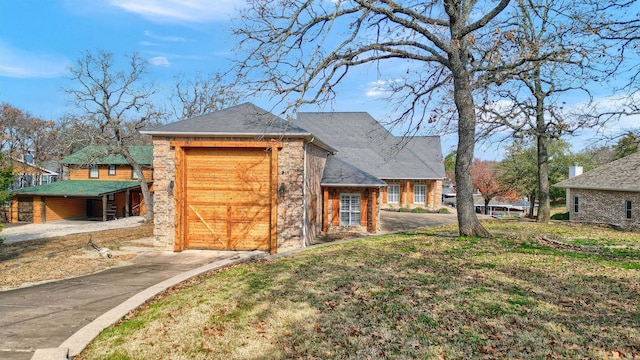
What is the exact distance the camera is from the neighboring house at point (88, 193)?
27.2 metres

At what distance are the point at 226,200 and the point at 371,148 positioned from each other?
897 inches

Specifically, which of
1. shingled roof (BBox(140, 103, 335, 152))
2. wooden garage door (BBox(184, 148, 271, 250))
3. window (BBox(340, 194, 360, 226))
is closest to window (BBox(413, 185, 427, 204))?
window (BBox(340, 194, 360, 226))

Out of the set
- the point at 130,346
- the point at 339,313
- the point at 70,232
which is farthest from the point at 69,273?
the point at 70,232

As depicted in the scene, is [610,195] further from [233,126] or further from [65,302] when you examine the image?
[65,302]

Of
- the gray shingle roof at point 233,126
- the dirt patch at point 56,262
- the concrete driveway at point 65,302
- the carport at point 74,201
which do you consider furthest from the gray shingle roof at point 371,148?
the concrete driveway at point 65,302

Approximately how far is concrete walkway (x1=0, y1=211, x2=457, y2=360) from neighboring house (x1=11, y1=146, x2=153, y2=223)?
64.8 ft

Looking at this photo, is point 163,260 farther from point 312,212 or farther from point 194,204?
point 312,212

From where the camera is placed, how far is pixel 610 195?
22.5 metres

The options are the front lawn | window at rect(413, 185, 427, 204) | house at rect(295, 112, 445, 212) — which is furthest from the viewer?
window at rect(413, 185, 427, 204)

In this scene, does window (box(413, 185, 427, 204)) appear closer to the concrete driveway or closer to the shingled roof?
the shingled roof

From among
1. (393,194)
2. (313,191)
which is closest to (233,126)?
(313,191)

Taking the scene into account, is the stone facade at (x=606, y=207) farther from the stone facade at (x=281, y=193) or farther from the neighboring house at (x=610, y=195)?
the stone facade at (x=281, y=193)

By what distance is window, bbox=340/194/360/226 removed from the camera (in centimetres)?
1867

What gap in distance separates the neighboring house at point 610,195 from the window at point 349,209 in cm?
1521
